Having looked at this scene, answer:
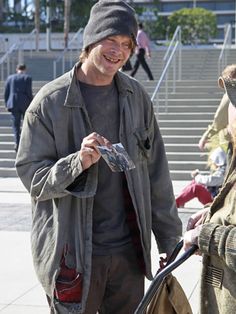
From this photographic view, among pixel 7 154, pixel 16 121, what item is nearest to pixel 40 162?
pixel 16 121

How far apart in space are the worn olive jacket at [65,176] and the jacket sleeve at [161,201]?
10cm

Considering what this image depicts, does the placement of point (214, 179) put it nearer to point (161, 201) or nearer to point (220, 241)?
point (161, 201)

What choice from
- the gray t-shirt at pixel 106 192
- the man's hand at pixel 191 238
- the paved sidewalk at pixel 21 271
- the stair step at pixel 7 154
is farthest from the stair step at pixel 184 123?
the man's hand at pixel 191 238

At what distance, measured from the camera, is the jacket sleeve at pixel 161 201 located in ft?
10.6

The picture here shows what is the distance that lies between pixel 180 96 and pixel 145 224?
1314 cm

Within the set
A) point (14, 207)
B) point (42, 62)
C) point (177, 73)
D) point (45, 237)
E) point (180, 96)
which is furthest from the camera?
point (42, 62)

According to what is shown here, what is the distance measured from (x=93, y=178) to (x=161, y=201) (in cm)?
49

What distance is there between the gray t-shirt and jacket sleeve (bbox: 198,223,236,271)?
0.64 m

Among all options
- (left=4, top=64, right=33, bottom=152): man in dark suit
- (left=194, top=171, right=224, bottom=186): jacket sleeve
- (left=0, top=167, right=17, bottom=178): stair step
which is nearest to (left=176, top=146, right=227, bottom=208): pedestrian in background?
(left=194, top=171, right=224, bottom=186): jacket sleeve

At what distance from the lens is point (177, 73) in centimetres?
1905

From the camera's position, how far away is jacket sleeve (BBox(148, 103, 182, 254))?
3.24m

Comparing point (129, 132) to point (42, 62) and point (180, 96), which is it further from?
point (42, 62)

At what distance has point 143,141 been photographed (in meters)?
3.14

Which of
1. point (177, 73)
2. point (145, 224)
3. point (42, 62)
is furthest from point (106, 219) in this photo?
point (42, 62)
